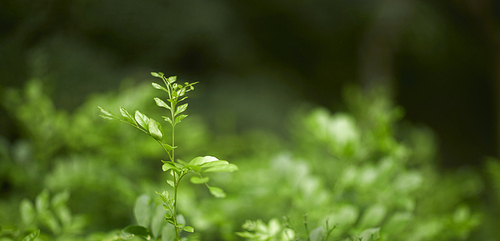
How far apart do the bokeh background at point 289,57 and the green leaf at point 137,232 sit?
44 centimetres

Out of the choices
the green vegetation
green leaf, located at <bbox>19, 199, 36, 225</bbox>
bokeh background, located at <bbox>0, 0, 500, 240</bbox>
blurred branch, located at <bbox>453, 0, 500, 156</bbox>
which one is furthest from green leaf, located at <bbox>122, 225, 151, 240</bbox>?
blurred branch, located at <bbox>453, 0, 500, 156</bbox>

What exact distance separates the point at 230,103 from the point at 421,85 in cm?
115

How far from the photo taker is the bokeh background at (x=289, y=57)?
2.74 ft

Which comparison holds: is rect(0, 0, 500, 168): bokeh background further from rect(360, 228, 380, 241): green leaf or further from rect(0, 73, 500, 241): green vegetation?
rect(360, 228, 380, 241): green leaf

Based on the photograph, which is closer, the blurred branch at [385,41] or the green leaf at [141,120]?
the green leaf at [141,120]

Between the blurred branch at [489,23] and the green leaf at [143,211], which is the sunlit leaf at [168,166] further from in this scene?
the blurred branch at [489,23]

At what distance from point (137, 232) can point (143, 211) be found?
0.02 m

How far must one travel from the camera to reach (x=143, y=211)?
22 cm

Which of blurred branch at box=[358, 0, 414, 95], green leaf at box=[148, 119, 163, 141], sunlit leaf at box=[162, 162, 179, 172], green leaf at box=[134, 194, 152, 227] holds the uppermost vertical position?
blurred branch at box=[358, 0, 414, 95]

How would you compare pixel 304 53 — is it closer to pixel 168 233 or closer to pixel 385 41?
pixel 385 41

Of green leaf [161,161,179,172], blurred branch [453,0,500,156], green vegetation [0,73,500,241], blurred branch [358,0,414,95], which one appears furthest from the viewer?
blurred branch [358,0,414,95]

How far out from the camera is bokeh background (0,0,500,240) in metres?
0.83

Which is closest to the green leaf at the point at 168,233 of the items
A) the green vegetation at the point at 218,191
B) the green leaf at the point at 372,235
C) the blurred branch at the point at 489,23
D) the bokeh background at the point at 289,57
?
the green vegetation at the point at 218,191

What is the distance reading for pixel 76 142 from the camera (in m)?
0.45
